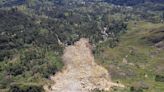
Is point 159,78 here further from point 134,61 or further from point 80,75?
point 80,75

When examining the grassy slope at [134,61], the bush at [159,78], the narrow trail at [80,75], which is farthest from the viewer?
the bush at [159,78]

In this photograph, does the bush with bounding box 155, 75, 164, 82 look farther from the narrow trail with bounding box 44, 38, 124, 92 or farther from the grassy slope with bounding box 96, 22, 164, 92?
the narrow trail with bounding box 44, 38, 124, 92

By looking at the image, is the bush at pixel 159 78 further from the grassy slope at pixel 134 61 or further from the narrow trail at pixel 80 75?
the narrow trail at pixel 80 75

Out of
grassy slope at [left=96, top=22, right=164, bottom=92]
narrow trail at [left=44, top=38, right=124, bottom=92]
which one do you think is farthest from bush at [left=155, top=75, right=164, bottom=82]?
narrow trail at [left=44, top=38, right=124, bottom=92]

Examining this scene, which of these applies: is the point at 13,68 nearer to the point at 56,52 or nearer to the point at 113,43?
the point at 56,52

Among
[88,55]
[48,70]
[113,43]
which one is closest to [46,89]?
[48,70]

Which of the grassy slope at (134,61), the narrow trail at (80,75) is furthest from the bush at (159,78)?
the narrow trail at (80,75)
